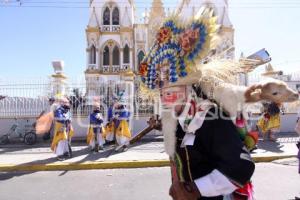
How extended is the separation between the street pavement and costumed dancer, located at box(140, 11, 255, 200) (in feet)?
12.1

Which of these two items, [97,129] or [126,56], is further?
[126,56]

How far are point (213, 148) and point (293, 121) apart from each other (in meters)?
14.0

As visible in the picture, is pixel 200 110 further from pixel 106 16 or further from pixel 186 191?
pixel 106 16

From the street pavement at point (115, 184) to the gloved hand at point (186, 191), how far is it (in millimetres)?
3745

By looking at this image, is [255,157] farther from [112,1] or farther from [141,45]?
[112,1]

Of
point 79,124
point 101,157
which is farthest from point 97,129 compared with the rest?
point 79,124

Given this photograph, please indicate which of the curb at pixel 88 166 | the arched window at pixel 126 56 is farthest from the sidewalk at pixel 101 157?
the arched window at pixel 126 56

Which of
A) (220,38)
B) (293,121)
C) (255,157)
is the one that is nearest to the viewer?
(220,38)

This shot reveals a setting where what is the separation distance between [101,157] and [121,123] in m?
1.92

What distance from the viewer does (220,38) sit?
2080mm

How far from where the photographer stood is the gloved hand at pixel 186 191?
1.91 meters

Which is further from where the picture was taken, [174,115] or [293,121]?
[293,121]

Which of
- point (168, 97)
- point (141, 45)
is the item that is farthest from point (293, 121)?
point (141, 45)

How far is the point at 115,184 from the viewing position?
6.62 meters
